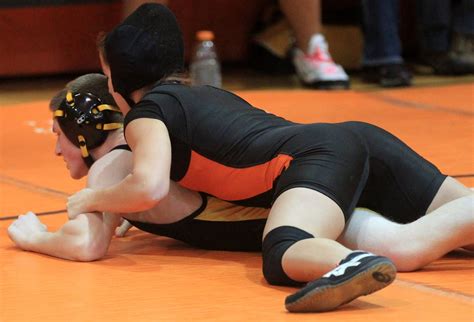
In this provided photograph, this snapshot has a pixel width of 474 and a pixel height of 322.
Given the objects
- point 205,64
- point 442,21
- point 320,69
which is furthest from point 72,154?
point 442,21

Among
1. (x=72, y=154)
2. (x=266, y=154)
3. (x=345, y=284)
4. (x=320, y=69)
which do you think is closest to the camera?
(x=345, y=284)

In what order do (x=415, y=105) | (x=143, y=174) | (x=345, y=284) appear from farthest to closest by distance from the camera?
(x=415, y=105)
(x=143, y=174)
(x=345, y=284)

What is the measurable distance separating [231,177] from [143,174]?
8.7 inches

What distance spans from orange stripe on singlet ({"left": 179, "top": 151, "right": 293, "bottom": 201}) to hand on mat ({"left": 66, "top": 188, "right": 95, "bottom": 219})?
20cm

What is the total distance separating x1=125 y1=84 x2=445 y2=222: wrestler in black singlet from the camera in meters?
2.21

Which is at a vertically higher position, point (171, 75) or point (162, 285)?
point (171, 75)

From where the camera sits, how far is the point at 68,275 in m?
2.20

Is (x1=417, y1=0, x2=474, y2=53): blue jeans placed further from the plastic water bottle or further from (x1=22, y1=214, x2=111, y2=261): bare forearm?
(x1=22, y1=214, x2=111, y2=261): bare forearm

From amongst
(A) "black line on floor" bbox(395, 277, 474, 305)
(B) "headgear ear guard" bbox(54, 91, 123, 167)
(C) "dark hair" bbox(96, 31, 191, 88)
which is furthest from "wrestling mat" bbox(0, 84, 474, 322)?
(C) "dark hair" bbox(96, 31, 191, 88)

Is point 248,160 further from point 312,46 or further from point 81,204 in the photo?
point 312,46

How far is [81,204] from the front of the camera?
2285 mm

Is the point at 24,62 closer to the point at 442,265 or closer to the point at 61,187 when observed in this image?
the point at 61,187

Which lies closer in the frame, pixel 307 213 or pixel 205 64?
pixel 307 213

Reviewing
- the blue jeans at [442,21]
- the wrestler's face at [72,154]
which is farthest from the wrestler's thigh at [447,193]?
the blue jeans at [442,21]
